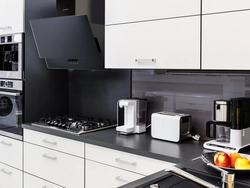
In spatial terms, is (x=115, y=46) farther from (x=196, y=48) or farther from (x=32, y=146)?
(x=32, y=146)

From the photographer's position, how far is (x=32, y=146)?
8.67 feet

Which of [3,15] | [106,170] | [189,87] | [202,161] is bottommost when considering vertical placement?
[106,170]

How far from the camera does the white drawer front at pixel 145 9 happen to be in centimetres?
190

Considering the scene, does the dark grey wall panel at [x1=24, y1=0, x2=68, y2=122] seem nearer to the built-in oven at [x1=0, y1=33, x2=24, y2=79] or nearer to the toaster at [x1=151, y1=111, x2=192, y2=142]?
the built-in oven at [x1=0, y1=33, x2=24, y2=79]

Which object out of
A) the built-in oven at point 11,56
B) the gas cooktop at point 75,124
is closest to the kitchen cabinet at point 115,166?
the gas cooktop at point 75,124

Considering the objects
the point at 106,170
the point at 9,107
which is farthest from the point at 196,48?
the point at 9,107

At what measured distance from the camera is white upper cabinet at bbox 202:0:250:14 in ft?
5.51

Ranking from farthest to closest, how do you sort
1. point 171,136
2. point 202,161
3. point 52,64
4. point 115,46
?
1. point 52,64
2. point 115,46
3. point 171,136
4. point 202,161

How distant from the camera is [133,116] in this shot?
2.38 meters

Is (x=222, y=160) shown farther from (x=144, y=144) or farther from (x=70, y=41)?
(x=70, y=41)

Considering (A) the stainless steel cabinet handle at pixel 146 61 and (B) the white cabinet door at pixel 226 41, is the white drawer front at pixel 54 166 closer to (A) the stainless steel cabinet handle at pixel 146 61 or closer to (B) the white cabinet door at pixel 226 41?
(A) the stainless steel cabinet handle at pixel 146 61

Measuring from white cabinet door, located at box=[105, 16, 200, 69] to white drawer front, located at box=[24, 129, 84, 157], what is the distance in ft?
2.03

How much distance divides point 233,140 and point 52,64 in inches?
67.3

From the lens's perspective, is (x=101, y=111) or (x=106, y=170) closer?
(x=106, y=170)
